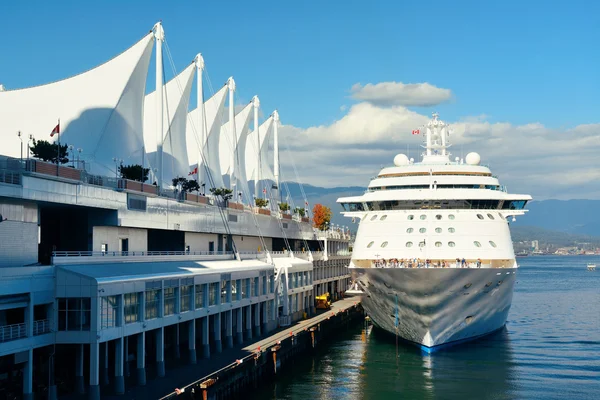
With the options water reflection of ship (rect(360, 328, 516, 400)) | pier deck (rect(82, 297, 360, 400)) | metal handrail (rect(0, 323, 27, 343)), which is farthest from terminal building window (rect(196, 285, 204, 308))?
metal handrail (rect(0, 323, 27, 343))

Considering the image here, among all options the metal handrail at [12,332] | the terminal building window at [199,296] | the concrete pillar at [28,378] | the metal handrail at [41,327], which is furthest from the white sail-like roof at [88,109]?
the concrete pillar at [28,378]

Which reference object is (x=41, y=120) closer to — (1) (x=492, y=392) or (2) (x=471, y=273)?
(2) (x=471, y=273)

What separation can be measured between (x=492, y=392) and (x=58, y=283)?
23.5 metres

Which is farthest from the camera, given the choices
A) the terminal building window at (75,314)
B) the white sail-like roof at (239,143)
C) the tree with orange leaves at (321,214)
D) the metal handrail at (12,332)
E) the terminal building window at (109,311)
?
the tree with orange leaves at (321,214)

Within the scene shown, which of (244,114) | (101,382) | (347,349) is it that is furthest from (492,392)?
(244,114)

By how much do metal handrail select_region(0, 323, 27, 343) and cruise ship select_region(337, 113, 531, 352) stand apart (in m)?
24.4

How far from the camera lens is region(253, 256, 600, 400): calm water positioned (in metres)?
38.2

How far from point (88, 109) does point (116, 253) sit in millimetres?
16230

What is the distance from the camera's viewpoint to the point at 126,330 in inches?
1150

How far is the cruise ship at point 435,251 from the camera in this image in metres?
44.2

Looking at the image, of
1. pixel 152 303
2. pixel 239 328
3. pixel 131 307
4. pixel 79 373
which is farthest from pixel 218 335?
pixel 79 373

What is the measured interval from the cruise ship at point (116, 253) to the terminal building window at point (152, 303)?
0.09 metres

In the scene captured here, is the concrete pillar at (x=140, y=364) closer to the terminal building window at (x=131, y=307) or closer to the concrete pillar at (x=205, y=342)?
the terminal building window at (x=131, y=307)

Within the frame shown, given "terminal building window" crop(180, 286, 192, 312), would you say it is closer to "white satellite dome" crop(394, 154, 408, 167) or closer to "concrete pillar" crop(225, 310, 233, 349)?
"concrete pillar" crop(225, 310, 233, 349)
